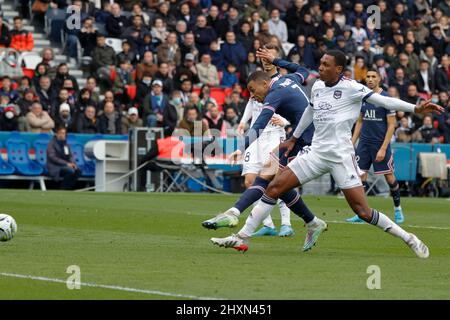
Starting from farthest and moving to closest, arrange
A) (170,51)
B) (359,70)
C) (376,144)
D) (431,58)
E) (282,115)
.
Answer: (431,58) < (359,70) < (170,51) < (376,144) < (282,115)

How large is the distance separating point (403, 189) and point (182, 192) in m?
6.77

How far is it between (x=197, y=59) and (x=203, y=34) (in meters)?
0.75

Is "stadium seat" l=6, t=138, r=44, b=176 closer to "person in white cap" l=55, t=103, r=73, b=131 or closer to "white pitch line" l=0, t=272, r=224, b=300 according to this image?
"person in white cap" l=55, t=103, r=73, b=131

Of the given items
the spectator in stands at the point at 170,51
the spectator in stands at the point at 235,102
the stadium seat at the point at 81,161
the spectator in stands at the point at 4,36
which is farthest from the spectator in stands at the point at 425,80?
the spectator in stands at the point at 4,36

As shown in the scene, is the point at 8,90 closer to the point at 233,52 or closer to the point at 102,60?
the point at 102,60

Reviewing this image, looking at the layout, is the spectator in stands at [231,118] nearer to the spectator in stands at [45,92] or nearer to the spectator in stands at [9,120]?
the spectator in stands at [45,92]

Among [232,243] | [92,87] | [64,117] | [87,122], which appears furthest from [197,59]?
[232,243]

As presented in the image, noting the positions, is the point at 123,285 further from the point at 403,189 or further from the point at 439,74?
the point at 439,74

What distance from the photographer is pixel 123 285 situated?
10250mm

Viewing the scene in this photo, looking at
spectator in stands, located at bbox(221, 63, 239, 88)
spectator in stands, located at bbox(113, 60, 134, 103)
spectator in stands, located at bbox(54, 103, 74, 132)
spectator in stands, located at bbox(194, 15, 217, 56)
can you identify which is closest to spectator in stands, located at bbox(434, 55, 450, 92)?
spectator in stands, located at bbox(221, 63, 239, 88)

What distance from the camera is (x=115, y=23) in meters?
33.7

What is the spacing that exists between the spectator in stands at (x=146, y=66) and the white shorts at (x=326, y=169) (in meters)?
19.2

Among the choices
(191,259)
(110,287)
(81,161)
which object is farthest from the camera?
(81,161)
